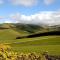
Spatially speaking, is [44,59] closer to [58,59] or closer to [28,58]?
[28,58]

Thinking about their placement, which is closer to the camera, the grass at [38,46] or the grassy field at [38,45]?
the grass at [38,46]

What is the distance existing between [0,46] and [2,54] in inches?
39.8

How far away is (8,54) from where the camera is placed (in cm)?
1619

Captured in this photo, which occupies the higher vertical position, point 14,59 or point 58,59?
point 14,59

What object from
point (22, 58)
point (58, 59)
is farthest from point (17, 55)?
point (58, 59)

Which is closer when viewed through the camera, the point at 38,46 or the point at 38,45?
the point at 38,46

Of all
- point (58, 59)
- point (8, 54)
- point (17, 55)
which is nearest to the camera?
point (8, 54)

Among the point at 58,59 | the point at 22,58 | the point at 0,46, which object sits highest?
the point at 0,46

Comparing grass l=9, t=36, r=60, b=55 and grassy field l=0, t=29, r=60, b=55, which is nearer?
grass l=9, t=36, r=60, b=55

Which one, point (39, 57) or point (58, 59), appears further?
point (58, 59)

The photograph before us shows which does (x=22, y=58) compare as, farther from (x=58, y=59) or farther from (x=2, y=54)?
(x=58, y=59)

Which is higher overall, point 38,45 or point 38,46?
point 38,46

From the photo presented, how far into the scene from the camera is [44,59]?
21.0m

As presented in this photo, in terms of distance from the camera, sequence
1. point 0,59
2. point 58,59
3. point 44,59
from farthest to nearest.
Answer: point 58,59
point 44,59
point 0,59
